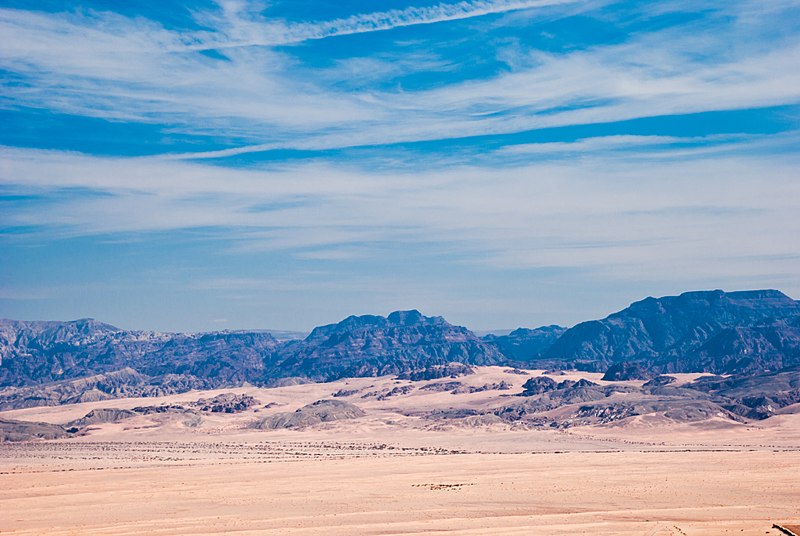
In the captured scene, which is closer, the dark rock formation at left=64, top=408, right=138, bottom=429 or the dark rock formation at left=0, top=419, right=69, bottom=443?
the dark rock formation at left=0, top=419, right=69, bottom=443

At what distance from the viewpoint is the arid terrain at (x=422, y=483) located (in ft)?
164

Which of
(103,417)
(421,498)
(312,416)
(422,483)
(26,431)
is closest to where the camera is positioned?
(421,498)

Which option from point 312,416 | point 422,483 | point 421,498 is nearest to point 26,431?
point 312,416

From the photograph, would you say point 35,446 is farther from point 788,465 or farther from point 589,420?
point 788,465

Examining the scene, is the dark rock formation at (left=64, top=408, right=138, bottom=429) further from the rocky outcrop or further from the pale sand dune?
the pale sand dune

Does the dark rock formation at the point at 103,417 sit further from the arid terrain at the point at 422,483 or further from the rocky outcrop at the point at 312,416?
the arid terrain at the point at 422,483

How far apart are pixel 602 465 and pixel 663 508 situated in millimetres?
32325

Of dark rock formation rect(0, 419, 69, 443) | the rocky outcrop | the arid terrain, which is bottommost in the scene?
the rocky outcrop

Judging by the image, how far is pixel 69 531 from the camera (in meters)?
49.6

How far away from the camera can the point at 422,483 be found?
6975 cm

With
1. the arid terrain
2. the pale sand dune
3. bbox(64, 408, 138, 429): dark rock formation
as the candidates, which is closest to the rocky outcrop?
the arid terrain

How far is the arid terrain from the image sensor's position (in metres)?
50.0

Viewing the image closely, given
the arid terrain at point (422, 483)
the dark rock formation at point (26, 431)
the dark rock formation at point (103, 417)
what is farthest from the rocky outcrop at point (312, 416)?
the dark rock formation at point (26, 431)

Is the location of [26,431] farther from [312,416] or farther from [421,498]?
[421,498]
